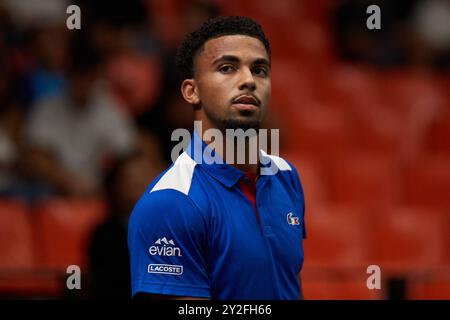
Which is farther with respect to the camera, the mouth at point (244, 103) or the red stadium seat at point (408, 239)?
the red stadium seat at point (408, 239)

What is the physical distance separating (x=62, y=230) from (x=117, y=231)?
2.28 feet

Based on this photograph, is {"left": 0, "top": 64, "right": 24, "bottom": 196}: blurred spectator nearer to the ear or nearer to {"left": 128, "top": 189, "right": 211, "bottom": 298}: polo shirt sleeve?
the ear

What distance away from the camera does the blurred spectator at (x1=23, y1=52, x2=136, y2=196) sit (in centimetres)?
512

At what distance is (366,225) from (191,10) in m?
1.78

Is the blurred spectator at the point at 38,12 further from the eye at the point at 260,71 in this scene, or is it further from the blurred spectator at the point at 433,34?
the eye at the point at 260,71

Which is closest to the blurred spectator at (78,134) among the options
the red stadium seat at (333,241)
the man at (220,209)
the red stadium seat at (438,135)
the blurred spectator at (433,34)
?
the red stadium seat at (333,241)

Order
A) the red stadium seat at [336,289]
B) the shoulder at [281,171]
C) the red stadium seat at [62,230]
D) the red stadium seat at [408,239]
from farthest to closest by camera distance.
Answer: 1. the red stadium seat at [408,239]
2. the red stadium seat at [62,230]
3. the red stadium seat at [336,289]
4. the shoulder at [281,171]

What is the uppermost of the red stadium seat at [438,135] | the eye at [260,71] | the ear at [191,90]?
the eye at [260,71]

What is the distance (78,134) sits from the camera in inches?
209

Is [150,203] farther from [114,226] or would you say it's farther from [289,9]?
[289,9]

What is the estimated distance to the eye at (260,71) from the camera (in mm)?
2700

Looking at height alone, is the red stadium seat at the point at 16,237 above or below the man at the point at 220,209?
below

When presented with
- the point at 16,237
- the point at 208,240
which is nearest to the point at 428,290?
the point at 208,240

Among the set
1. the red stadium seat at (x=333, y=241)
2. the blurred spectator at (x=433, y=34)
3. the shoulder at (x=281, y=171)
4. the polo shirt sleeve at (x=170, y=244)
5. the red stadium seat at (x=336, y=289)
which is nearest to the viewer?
the polo shirt sleeve at (x=170, y=244)
